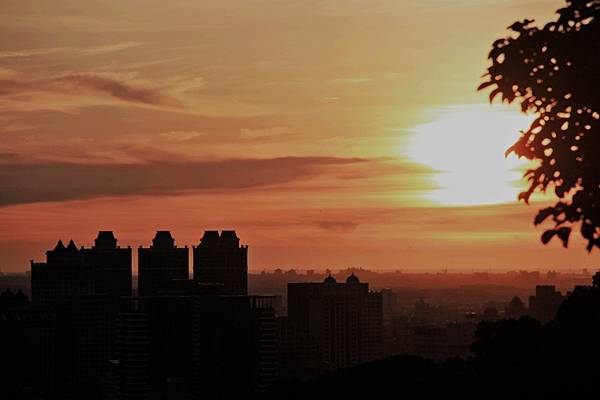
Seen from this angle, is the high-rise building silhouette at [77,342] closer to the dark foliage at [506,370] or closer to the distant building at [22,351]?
the distant building at [22,351]

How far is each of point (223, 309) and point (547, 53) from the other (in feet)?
442

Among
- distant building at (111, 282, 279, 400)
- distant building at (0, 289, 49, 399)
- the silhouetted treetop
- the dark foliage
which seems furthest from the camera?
distant building at (0, 289, 49, 399)

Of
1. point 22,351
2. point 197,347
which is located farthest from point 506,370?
point 22,351

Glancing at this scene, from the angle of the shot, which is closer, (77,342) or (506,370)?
(506,370)

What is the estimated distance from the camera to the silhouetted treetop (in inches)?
571

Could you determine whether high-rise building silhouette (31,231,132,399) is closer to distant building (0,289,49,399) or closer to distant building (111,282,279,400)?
distant building (0,289,49,399)

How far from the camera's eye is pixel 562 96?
14750 millimetres

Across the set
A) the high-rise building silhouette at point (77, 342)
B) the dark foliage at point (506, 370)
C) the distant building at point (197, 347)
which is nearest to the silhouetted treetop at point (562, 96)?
the dark foliage at point (506, 370)

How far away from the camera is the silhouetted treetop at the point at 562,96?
14492 mm

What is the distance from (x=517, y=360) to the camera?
137 ft

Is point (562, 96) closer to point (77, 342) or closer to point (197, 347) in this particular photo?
point (197, 347)

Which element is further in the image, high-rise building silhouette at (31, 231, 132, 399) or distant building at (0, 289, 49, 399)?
high-rise building silhouette at (31, 231, 132, 399)

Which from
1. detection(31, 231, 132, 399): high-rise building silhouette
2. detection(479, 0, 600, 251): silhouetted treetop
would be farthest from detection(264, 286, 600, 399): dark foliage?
detection(31, 231, 132, 399): high-rise building silhouette

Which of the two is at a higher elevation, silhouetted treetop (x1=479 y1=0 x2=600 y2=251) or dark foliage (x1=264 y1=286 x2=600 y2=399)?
silhouetted treetop (x1=479 y1=0 x2=600 y2=251)
